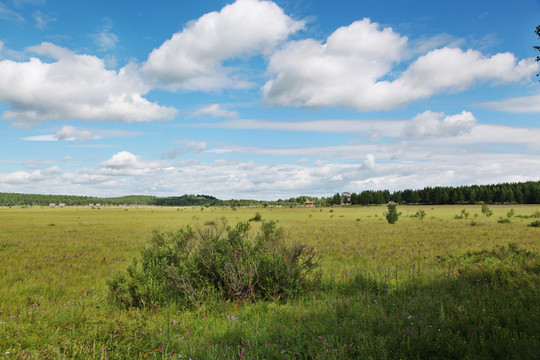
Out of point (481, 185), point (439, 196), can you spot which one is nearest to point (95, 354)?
point (439, 196)

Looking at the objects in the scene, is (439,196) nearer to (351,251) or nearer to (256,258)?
(351,251)

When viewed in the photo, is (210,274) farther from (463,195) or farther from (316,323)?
(463,195)

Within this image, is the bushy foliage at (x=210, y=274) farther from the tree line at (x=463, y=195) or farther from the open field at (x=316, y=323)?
the tree line at (x=463, y=195)

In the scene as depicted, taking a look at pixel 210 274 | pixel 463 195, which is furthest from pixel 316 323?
pixel 463 195

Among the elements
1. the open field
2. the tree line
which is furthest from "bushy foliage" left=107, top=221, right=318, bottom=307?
the tree line

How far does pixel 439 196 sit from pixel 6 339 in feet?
501

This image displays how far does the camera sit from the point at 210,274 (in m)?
8.01

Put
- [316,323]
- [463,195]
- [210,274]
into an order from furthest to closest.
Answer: [463,195]
[210,274]
[316,323]

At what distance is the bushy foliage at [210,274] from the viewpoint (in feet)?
23.9

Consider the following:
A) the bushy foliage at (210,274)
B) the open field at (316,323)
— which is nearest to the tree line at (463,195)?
the open field at (316,323)

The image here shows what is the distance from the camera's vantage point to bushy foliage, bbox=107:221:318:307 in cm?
729

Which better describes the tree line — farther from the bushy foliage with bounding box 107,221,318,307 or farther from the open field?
the bushy foliage with bounding box 107,221,318,307

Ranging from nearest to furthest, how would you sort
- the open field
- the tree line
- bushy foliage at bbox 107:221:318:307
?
the open field < bushy foliage at bbox 107:221:318:307 < the tree line

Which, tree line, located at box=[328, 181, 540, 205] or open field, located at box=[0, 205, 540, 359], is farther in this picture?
tree line, located at box=[328, 181, 540, 205]
